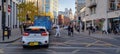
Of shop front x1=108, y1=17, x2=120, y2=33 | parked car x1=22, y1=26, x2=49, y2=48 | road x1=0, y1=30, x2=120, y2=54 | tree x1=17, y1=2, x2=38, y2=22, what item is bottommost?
road x1=0, y1=30, x2=120, y2=54

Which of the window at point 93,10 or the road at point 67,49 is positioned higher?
the window at point 93,10

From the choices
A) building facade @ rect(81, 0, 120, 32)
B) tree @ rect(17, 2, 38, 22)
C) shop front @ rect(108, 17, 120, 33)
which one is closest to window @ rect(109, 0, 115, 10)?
building facade @ rect(81, 0, 120, 32)

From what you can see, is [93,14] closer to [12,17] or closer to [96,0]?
[96,0]

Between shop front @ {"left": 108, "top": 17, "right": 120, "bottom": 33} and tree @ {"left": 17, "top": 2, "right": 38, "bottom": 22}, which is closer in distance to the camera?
shop front @ {"left": 108, "top": 17, "right": 120, "bottom": 33}

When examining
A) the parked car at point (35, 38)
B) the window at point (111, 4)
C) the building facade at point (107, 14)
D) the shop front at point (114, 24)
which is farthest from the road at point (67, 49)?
the window at point (111, 4)

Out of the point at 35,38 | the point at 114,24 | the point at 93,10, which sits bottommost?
the point at 35,38

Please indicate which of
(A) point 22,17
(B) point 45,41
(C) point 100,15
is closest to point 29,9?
(A) point 22,17

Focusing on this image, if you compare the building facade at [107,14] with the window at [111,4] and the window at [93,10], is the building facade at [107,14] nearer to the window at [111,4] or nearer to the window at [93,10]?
the window at [111,4]

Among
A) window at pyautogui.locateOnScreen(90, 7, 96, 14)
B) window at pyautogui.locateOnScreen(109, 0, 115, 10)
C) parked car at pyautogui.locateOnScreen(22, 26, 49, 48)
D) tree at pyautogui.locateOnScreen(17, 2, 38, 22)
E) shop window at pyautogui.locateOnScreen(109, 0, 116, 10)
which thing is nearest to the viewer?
parked car at pyautogui.locateOnScreen(22, 26, 49, 48)

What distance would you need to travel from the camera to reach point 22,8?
65.4 meters

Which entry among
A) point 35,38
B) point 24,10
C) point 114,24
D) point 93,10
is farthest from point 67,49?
point 93,10

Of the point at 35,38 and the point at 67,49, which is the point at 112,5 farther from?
the point at 67,49

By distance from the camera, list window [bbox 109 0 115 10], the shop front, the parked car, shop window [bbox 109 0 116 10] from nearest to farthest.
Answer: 1. the parked car
2. the shop front
3. shop window [bbox 109 0 116 10]
4. window [bbox 109 0 115 10]

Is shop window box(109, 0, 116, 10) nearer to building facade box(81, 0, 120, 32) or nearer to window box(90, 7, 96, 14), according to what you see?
building facade box(81, 0, 120, 32)
